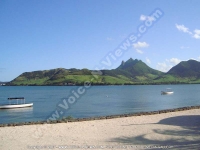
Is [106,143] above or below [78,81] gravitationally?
below

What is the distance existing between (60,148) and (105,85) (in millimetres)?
186246

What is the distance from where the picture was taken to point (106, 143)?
534 inches

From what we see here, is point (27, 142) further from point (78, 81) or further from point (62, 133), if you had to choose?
point (78, 81)

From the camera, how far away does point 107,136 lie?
1537 cm

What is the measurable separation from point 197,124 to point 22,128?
13.1 metres

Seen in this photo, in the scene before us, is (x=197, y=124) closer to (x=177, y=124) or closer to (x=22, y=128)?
(x=177, y=124)

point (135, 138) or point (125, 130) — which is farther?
point (125, 130)

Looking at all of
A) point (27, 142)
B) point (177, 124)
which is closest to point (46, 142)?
point (27, 142)

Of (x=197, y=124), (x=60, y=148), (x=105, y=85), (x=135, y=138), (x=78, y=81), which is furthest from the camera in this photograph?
(x=105, y=85)

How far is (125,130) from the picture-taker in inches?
667

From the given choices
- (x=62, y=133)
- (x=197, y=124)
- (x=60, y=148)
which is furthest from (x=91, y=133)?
(x=197, y=124)

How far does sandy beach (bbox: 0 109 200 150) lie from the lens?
13.0m

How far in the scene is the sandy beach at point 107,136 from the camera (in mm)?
13031

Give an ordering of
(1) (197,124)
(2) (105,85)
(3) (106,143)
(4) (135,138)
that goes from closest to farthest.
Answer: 1. (3) (106,143)
2. (4) (135,138)
3. (1) (197,124)
4. (2) (105,85)
